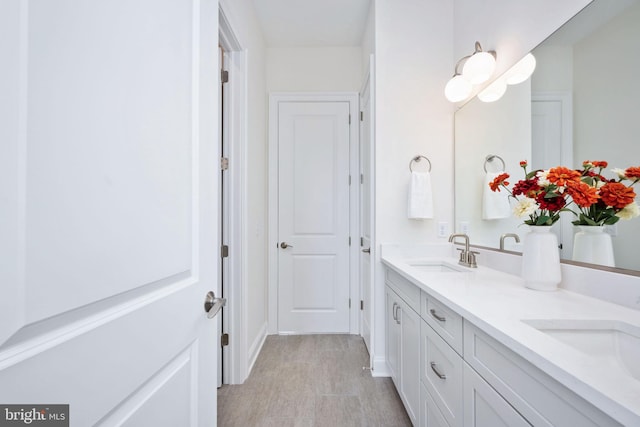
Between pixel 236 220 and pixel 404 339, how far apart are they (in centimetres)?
131

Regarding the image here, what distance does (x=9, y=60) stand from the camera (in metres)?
0.35

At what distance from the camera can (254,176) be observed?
2309mm

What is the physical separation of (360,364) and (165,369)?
1865 millimetres

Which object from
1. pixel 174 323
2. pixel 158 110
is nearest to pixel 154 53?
pixel 158 110

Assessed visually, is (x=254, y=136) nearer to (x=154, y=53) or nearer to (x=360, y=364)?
(x=154, y=53)

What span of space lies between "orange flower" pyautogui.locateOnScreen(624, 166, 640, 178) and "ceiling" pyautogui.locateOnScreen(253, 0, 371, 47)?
84.6 inches

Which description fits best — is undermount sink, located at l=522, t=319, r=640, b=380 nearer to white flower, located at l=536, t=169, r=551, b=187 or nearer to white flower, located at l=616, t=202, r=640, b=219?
white flower, located at l=616, t=202, r=640, b=219

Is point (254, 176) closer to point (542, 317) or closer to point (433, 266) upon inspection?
point (433, 266)

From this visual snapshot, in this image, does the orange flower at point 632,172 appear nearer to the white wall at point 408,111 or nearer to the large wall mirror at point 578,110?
the large wall mirror at point 578,110

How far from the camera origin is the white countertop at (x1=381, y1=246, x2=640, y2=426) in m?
0.48

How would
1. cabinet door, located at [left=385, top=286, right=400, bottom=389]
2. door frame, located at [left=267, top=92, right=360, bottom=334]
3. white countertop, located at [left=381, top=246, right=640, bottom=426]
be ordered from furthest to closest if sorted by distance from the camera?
door frame, located at [left=267, top=92, right=360, bottom=334], cabinet door, located at [left=385, top=286, right=400, bottom=389], white countertop, located at [left=381, top=246, right=640, bottom=426]

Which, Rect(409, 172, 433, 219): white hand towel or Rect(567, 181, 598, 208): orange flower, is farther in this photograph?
Rect(409, 172, 433, 219): white hand towel

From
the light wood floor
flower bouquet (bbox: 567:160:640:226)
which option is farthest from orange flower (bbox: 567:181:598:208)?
the light wood floor

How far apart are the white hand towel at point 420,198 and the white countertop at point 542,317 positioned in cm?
53
